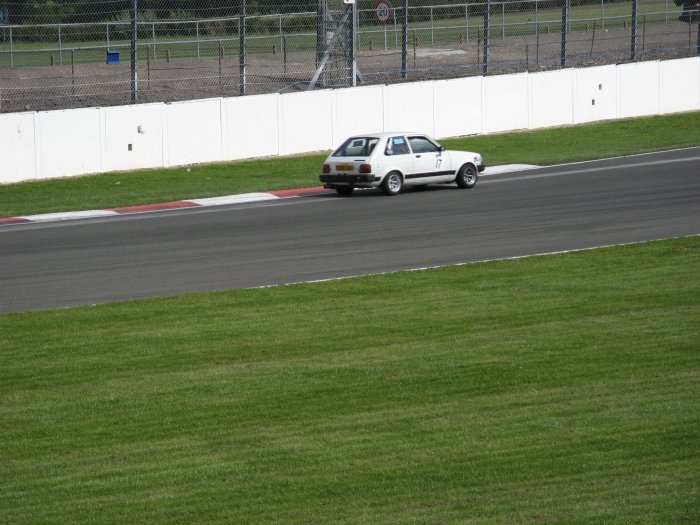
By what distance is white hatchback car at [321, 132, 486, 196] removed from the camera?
25000mm

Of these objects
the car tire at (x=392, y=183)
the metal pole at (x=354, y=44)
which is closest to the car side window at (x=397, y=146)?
the car tire at (x=392, y=183)

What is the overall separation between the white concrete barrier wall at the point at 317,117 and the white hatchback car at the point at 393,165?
214 inches

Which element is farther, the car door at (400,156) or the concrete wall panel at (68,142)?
the concrete wall panel at (68,142)

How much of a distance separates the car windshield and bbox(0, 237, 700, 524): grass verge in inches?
402

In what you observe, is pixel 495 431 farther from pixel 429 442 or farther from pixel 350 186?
pixel 350 186

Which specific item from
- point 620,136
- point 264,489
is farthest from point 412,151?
point 264,489

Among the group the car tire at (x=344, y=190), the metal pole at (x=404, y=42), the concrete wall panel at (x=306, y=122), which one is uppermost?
the metal pole at (x=404, y=42)

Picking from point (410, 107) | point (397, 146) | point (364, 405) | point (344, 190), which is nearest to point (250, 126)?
point (410, 107)

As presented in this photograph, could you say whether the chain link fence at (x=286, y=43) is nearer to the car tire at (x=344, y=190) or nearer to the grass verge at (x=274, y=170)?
the grass verge at (x=274, y=170)

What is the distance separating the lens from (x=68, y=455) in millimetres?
9023

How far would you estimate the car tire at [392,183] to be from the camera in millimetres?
25094

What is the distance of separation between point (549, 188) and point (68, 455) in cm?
1767

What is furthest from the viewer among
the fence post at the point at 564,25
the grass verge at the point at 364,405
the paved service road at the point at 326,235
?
the fence post at the point at 564,25

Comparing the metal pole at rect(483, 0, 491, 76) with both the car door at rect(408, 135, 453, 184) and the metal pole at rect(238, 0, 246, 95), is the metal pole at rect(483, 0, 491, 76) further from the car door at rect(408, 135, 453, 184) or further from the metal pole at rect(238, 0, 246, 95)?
the car door at rect(408, 135, 453, 184)
